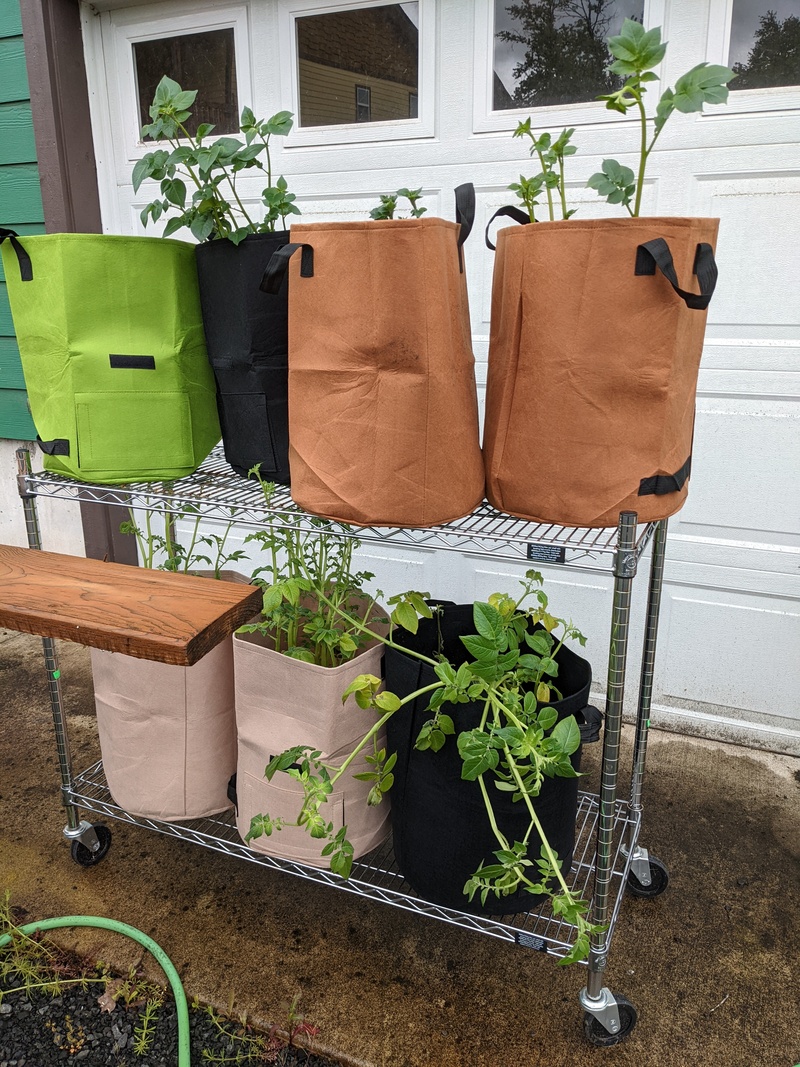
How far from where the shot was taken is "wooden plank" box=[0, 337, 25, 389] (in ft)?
8.80

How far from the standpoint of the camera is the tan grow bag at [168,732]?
5.00 ft

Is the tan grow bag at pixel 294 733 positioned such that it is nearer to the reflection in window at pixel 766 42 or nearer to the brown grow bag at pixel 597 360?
the brown grow bag at pixel 597 360

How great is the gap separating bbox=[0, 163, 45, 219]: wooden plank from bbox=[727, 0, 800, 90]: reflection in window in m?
2.02

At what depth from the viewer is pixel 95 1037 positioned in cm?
137

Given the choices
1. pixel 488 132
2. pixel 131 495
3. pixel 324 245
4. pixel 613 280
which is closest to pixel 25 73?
pixel 488 132

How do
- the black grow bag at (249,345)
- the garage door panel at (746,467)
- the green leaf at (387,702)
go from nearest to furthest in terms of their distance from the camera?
the green leaf at (387,702)
the black grow bag at (249,345)
the garage door panel at (746,467)

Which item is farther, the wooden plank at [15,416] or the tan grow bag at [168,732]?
the wooden plank at [15,416]

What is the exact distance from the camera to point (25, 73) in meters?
2.34

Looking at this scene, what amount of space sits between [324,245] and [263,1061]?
1.34m

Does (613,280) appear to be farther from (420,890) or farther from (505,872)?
(420,890)

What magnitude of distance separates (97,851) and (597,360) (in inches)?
59.9

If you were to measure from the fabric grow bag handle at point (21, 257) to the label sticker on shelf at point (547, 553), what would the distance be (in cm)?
101

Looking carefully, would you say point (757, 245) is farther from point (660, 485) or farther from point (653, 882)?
point (653, 882)

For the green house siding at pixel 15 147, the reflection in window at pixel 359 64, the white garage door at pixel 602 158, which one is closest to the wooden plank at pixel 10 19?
the green house siding at pixel 15 147
